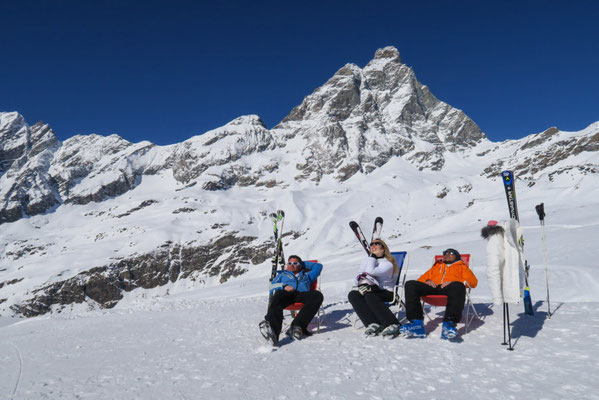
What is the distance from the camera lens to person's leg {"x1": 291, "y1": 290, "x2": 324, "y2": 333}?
23.4ft

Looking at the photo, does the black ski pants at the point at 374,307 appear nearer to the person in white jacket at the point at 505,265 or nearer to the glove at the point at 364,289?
the glove at the point at 364,289

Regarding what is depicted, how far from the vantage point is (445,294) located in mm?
6785

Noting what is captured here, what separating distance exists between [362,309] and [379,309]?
47 cm

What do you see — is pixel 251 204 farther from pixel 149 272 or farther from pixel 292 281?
pixel 292 281

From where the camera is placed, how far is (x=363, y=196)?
12094 centimetres

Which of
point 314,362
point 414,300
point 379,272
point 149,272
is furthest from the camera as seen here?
point 149,272

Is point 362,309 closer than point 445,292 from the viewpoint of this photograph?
No

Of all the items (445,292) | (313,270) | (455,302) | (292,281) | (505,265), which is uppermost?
(505,265)

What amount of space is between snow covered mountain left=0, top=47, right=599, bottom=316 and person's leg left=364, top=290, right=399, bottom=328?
42.6 metres

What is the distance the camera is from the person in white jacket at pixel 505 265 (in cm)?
586

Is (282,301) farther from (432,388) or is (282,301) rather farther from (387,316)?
(432,388)

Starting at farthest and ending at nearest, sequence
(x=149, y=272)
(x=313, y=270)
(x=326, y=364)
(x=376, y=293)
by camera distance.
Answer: (x=149, y=272), (x=313, y=270), (x=376, y=293), (x=326, y=364)

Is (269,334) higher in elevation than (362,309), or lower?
lower

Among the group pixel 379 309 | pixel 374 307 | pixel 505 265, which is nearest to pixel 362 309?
pixel 374 307
